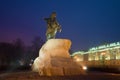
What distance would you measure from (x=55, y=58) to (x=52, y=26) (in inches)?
169

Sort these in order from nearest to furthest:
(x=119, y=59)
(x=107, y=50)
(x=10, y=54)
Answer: (x=10, y=54) → (x=119, y=59) → (x=107, y=50)

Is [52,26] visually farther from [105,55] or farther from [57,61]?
[105,55]

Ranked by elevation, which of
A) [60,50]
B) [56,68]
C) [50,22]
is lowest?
[56,68]

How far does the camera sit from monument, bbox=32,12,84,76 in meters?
23.1

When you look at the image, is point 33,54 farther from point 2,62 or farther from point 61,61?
point 61,61

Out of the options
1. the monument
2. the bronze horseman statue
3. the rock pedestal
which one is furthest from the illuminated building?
the rock pedestal

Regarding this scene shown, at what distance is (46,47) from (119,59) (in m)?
59.8

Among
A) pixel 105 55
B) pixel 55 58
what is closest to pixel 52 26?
pixel 55 58

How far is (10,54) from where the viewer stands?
218 ft

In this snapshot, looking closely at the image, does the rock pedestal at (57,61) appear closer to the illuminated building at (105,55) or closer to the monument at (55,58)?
the monument at (55,58)

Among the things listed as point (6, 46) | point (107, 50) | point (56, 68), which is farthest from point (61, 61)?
point (107, 50)

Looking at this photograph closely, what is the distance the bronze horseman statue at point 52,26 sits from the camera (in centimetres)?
2687

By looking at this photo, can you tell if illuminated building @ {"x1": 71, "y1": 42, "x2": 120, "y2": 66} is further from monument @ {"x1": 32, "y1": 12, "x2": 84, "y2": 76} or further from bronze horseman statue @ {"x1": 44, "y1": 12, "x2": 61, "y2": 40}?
monument @ {"x1": 32, "y1": 12, "x2": 84, "y2": 76}

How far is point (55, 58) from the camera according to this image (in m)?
24.2
